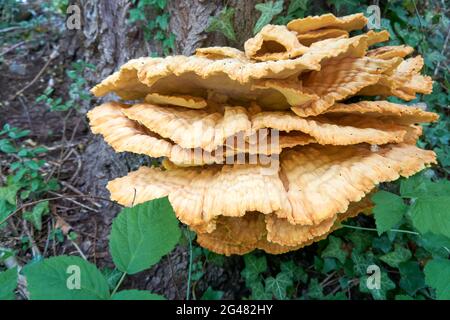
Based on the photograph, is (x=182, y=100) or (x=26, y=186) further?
(x=26, y=186)

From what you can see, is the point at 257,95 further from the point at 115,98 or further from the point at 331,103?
the point at 115,98

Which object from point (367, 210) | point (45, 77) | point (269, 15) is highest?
point (269, 15)

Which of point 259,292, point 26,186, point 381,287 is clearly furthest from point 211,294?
point 26,186

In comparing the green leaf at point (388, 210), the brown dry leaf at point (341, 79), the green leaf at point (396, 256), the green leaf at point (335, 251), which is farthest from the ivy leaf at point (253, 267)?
the brown dry leaf at point (341, 79)

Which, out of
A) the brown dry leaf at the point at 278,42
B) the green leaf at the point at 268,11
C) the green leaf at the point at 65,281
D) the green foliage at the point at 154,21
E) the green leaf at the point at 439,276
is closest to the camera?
the green leaf at the point at 65,281

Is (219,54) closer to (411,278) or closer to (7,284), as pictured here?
(7,284)

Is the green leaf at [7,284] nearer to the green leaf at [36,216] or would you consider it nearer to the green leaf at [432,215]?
the green leaf at [36,216]

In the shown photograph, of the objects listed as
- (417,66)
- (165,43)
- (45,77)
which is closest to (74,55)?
(45,77)
